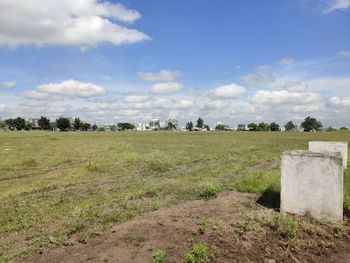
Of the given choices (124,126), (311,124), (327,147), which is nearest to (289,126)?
(311,124)

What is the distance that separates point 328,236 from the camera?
24.4 ft

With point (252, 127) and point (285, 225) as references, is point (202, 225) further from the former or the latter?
point (252, 127)

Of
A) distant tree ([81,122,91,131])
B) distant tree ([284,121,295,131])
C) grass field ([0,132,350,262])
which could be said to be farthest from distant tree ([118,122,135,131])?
grass field ([0,132,350,262])

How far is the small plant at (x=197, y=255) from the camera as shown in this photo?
19.1 feet

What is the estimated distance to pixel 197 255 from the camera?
5980mm

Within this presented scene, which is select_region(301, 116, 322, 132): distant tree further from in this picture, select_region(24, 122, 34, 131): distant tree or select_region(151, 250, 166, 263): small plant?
select_region(151, 250, 166, 263): small plant

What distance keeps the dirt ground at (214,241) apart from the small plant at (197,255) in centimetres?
12

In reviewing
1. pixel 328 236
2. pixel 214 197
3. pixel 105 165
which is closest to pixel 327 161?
pixel 328 236

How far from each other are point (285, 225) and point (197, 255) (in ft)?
7.35

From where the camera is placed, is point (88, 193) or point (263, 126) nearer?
point (88, 193)

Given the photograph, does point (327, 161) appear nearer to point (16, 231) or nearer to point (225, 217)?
point (225, 217)

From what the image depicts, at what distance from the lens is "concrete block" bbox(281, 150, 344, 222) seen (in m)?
8.18

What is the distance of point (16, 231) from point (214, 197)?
4669mm

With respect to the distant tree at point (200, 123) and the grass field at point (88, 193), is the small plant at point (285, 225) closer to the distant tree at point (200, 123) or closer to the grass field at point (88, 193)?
the grass field at point (88, 193)
